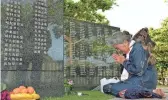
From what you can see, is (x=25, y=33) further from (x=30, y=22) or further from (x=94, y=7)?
(x=94, y=7)

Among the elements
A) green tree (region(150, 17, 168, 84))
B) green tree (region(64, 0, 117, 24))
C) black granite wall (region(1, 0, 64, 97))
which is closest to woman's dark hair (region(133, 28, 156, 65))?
black granite wall (region(1, 0, 64, 97))

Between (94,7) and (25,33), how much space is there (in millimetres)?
10777

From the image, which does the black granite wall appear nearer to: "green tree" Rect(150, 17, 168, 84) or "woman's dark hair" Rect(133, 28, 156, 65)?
"woman's dark hair" Rect(133, 28, 156, 65)

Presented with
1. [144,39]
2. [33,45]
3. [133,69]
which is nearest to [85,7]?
[33,45]

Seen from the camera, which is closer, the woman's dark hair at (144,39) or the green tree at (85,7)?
the woman's dark hair at (144,39)

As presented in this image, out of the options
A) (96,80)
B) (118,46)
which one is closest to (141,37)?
(118,46)

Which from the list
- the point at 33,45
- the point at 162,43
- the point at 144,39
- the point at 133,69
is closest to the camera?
the point at 133,69

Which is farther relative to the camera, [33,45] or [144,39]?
[33,45]

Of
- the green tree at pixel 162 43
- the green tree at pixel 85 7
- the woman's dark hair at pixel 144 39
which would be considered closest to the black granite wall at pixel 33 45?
the woman's dark hair at pixel 144 39

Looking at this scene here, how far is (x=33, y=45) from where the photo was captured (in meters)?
10.4

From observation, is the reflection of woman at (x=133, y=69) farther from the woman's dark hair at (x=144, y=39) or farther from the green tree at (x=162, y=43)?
the green tree at (x=162, y=43)

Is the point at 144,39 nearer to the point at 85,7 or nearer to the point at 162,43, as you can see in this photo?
the point at 85,7

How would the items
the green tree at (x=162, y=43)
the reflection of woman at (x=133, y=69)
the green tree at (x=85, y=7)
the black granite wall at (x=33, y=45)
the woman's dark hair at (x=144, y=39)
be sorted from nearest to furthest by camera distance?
the reflection of woman at (x=133, y=69)
the woman's dark hair at (x=144, y=39)
the black granite wall at (x=33, y=45)
the green tree at (x=85, y=7)
the green tree at (x=162, y=43)

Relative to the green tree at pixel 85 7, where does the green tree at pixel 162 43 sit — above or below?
below
